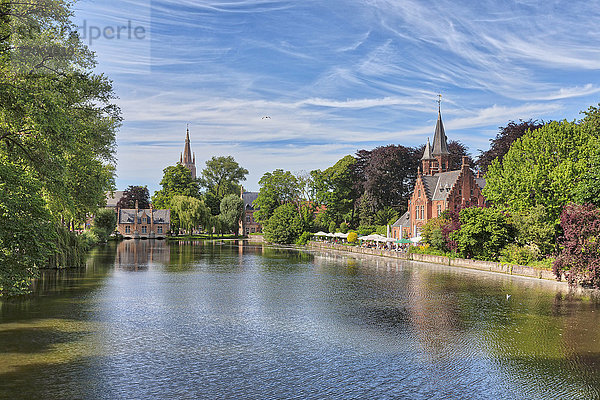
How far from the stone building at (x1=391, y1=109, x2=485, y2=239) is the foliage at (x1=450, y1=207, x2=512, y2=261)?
47.5 feet

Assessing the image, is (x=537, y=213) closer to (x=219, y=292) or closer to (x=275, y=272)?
(x=275, y=272)

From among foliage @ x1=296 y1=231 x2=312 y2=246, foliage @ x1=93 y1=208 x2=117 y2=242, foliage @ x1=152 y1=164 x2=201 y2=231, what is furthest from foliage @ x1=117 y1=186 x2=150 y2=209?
foliage @ x1=296 y1=231 x2=312 y2=246

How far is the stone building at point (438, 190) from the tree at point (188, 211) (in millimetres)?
39622

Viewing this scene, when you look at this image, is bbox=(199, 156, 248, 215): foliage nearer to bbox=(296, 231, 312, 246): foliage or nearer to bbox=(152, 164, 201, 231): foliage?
bbox=(152, 164, 201, 231): foliage

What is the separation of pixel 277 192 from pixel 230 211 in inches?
684

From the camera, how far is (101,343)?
1450 centimetres

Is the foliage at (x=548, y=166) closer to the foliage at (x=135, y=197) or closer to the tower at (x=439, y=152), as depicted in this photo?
the tower at (x=439, y=152)

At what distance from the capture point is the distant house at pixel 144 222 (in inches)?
4306

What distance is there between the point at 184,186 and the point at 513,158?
7699 cm

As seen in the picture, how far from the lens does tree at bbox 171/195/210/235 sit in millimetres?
91500

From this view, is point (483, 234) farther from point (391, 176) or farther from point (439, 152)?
point (391, 176)

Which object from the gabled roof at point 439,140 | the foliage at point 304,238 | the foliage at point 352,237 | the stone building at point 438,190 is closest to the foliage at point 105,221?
the foliage at point 304,238

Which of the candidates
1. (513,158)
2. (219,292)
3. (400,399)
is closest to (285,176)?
(513,158)

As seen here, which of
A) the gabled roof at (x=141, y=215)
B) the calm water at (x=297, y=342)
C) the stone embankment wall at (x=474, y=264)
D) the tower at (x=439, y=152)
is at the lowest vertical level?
the calm water at (x=297, y=342)
